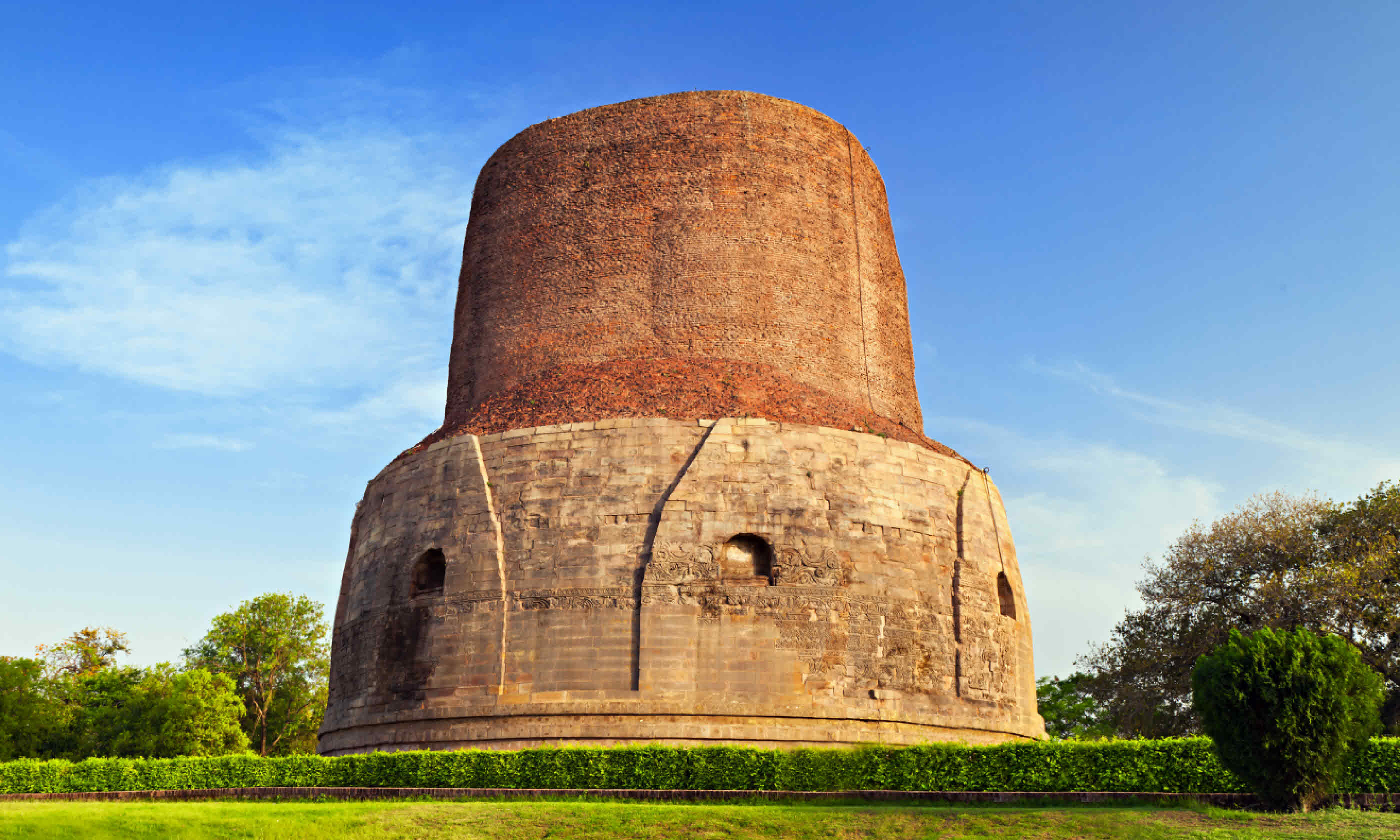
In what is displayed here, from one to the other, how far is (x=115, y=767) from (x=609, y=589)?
28.3ft

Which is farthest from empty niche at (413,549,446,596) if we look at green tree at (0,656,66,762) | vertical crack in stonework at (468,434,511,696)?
green tree at (0,656,66,762)

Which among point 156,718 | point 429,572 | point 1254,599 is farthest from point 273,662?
point 1254,599

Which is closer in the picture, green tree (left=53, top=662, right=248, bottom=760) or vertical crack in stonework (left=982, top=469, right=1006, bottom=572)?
vertical crack in stonework (left=982, top=469, right=1006, bottom=572)

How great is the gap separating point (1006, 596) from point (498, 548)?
8.99 meters

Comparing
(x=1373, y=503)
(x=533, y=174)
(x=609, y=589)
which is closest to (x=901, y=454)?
(x=609, y=589)

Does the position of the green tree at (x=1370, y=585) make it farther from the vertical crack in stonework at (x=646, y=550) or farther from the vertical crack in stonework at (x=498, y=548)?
the vertical crack in stonework at (x=498, y=548)

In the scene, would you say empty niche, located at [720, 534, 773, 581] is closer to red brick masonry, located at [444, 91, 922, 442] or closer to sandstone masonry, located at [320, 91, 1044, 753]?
sandstone masonry, located at [320, 91, 1044, 753]

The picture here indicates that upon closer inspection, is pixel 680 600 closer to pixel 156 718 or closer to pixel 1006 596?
pixel 1006 596

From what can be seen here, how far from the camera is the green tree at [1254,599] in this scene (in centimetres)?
2506

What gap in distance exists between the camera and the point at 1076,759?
1502 cm

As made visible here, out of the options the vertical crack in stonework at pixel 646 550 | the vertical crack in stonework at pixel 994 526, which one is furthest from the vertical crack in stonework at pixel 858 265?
the vertical crack in stonework at pixel 646 550

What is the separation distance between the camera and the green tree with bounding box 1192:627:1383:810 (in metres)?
12.2

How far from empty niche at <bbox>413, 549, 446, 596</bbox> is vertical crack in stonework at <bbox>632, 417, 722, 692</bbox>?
3659 millimetres

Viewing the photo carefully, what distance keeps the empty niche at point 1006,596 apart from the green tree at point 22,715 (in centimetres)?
2570
